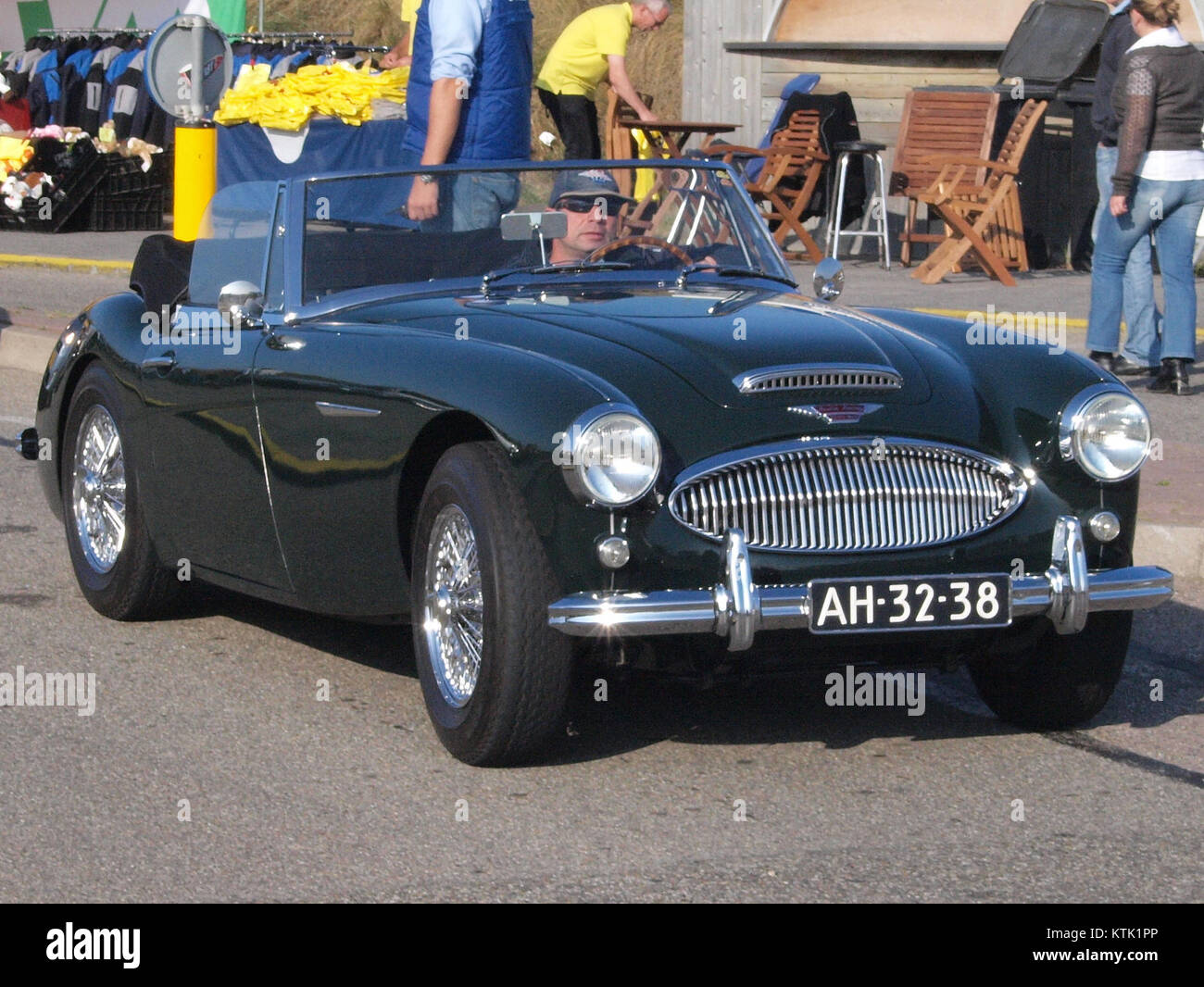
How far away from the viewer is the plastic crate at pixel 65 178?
63.6 ft

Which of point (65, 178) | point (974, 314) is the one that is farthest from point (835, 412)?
point (65, 178)

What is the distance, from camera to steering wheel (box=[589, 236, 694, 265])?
5696mm

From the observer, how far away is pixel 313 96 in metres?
16.6

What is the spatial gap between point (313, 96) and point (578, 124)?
3160mm

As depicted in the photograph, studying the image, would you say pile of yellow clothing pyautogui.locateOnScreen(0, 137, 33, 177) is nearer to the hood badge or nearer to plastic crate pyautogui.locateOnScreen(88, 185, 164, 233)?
plastic crate pyautogui.locateOnScreen(88, 185, 164, 233)

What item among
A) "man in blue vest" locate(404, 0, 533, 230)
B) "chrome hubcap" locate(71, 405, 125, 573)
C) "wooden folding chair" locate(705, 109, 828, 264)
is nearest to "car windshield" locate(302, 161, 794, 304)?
"chrome hubcap" locate(71, 405, 125, 573)

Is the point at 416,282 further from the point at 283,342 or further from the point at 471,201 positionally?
the point at 283,342

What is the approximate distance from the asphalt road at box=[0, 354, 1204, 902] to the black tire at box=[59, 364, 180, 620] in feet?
0.85

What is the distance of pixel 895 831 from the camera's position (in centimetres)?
420

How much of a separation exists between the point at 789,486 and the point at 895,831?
2.57ft

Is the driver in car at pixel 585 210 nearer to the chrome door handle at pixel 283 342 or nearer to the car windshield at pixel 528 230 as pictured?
the car windshield at pixel 528 230

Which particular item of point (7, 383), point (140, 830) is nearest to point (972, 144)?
point (7, 383)

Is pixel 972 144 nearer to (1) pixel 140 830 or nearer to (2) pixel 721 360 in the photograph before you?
(2) pixel 721 360

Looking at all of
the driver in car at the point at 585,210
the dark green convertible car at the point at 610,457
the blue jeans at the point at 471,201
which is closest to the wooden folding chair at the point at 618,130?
the driver in car at the point at 585,210
